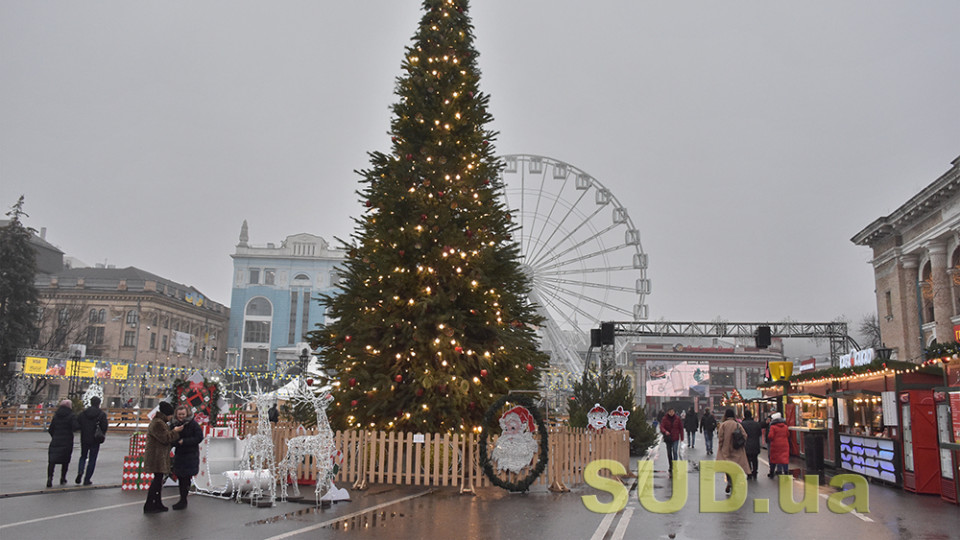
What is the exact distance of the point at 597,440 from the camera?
16047mm

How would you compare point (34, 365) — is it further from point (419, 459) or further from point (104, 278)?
point (104, 278)

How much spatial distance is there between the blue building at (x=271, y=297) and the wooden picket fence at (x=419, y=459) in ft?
274

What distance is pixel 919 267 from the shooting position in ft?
119

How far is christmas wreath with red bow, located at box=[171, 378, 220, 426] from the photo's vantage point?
1345cm

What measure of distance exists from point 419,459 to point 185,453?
4.18 m

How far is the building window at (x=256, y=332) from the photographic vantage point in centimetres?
9594

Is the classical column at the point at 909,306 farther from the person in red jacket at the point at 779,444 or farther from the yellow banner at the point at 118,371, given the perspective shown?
the yellow banner at the point at 118,371

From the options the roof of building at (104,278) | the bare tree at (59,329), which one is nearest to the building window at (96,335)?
the bare tree at (59,329)

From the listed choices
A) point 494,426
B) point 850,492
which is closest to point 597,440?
point 494,426

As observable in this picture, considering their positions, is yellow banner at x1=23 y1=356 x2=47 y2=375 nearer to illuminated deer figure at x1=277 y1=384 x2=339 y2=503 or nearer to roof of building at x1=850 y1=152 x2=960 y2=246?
illuminated deer figure at x1=277 y1=384 x2=339 y2=503

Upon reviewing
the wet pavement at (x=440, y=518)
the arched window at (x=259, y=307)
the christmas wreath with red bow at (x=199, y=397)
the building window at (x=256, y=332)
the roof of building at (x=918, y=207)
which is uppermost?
the arched window at (x=259, y=307)

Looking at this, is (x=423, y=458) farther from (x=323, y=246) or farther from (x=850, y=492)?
(x=323, y=246)

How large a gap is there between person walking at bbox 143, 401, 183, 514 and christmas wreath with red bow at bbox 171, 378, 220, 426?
2.53m

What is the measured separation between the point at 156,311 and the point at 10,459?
70813 mm
